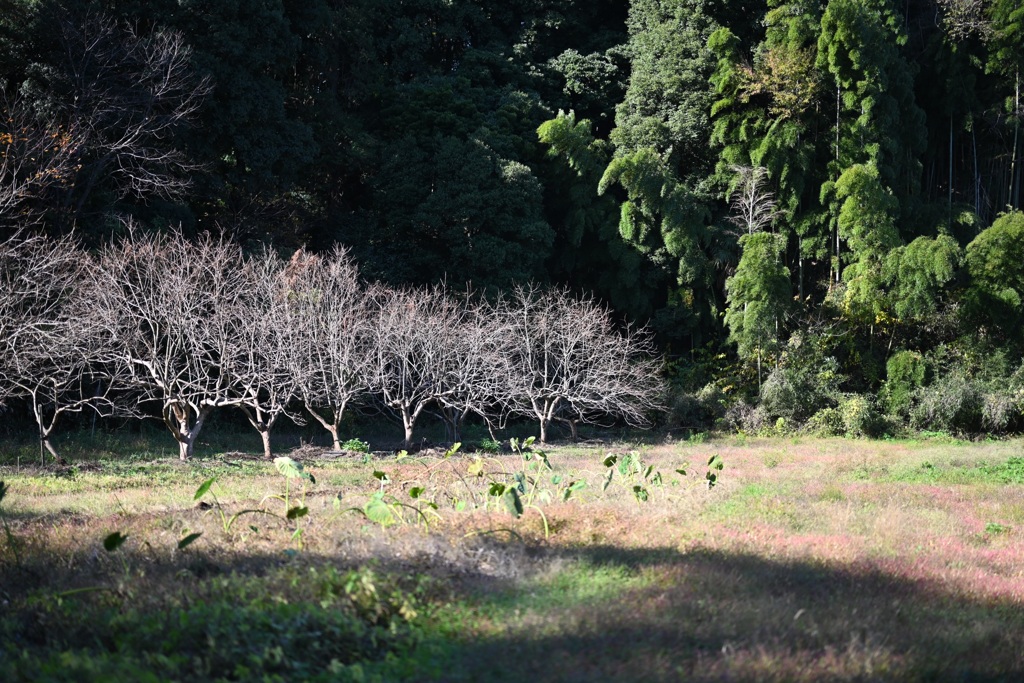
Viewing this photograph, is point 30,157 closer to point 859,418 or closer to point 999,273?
point 859,418

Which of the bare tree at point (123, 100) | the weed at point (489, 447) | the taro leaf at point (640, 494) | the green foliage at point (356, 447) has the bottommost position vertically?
the weed at point (489, 447)

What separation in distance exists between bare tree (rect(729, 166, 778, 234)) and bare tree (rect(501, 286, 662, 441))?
4867 mm

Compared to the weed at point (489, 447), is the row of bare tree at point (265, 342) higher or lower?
higher

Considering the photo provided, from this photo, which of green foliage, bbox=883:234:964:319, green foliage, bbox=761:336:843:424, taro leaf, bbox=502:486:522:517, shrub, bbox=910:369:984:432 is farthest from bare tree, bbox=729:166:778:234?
taro leaf, bbox=502:486:522:517

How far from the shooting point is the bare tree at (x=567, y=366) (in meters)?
21.1

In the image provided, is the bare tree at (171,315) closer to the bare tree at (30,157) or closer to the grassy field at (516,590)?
the bare tree at (30,157)

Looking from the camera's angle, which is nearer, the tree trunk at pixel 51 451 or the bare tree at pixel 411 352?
the tree trunk at pixel 51 451

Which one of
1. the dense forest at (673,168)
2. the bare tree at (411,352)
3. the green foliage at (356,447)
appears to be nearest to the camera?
the green foliage at (356,447)

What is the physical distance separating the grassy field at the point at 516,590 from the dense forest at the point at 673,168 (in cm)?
1272

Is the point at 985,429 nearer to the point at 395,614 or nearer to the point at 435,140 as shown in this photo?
the point at 435,140

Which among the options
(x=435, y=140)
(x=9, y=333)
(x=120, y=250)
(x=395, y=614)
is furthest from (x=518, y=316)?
(x=395, y=614)

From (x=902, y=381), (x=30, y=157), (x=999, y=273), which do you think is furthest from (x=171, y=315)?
(x=999, y=273)

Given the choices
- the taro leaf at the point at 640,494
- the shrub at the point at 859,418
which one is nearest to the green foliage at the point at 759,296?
the shrub at the point at 859,418

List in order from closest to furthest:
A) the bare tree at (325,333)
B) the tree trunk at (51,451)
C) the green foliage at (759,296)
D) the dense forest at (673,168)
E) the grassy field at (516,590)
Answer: the grassy field at (516,590) → the tree trunk at (51,451) → the bare tree at (325,333) → the dense forest at (673,168) → the green foliage at (759,296)
